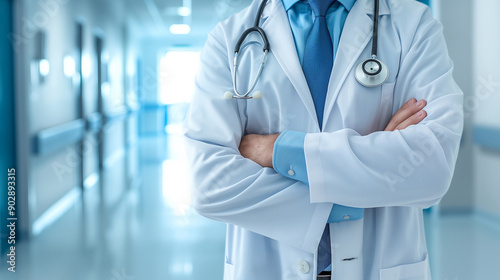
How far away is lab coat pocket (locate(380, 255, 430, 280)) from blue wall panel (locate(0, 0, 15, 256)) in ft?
10.4

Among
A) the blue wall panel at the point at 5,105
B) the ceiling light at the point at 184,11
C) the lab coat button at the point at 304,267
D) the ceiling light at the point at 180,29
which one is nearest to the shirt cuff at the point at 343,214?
the lab coat button at the point at 304,267

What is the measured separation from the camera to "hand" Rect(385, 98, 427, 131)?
3.04 feet

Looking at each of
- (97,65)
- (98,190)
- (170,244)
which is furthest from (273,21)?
→ (97,65)

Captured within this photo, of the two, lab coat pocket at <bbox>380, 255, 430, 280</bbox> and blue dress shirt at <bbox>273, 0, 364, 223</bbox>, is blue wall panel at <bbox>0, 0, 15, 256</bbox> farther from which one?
lab coat pocket at <bbox>380, 255, 430, 280</bbox>

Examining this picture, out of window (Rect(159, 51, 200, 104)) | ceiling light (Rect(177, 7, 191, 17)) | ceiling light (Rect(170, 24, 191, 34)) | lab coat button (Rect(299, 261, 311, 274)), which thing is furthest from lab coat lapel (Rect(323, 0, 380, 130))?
window (Rect(159, 51, 200, 104))

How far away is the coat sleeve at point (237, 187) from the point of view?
0.93 meters

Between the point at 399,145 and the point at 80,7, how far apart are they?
17.8 ft

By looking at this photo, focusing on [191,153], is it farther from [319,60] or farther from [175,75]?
[175,75]

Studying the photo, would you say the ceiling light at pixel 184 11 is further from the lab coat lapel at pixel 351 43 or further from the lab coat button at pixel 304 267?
the lab coat button at pixel 304 267

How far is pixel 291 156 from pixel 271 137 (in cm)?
9

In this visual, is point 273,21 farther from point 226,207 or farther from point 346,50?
point 226,207

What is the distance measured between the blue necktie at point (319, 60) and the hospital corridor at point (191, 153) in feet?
0.06

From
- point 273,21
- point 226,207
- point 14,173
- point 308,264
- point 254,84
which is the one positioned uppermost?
point 273,21

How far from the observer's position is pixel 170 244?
323 centimetres
